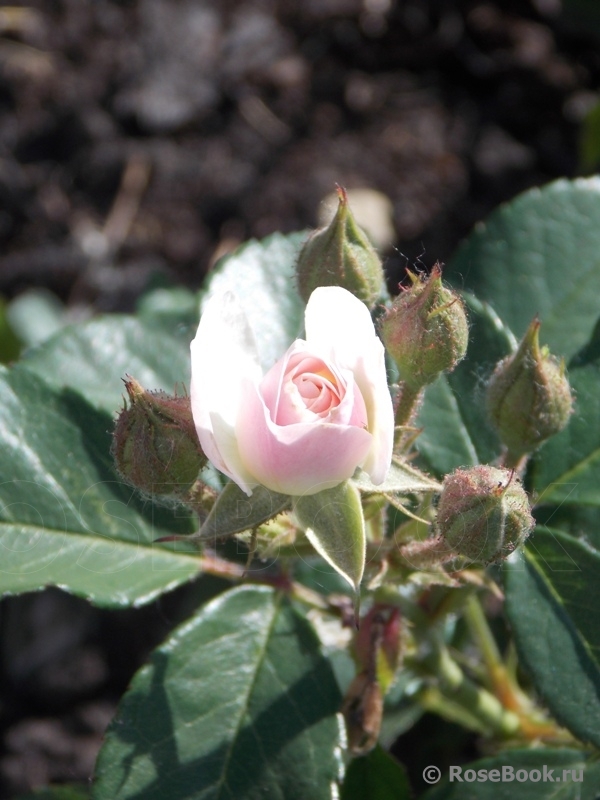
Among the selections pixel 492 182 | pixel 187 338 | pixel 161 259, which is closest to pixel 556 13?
pixel 492 182

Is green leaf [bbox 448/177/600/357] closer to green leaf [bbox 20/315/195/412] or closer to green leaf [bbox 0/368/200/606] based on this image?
green leaf [bbox 20/315/195/412]

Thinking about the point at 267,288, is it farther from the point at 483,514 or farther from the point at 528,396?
the point at 483,514

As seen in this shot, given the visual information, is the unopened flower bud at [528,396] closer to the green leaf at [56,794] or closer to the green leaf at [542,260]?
the green leaf at [542,260]

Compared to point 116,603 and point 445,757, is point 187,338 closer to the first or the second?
point 116,603

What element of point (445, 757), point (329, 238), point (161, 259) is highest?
point (329, 238)

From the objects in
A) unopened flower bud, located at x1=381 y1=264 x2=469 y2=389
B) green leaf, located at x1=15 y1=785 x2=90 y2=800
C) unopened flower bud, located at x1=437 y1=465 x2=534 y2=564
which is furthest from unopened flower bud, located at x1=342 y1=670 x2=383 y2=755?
green leaf, located at x1=15 y1=785 x2=90 y2=800

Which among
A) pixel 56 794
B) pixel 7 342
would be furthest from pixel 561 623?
pixel 7 342
